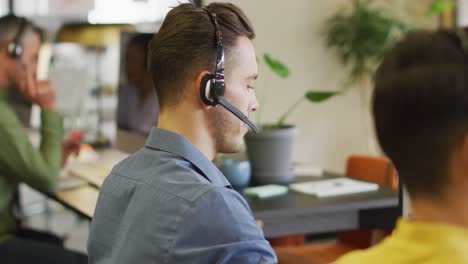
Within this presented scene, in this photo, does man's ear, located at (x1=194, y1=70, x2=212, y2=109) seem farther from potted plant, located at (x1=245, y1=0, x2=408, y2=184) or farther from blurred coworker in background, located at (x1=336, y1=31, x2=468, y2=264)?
potted plant, located at (x1=245, y1=0, x2=408, y2=184)

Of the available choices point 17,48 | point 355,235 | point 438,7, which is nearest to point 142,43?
point 17,48

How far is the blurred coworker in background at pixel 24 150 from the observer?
91.5 inches

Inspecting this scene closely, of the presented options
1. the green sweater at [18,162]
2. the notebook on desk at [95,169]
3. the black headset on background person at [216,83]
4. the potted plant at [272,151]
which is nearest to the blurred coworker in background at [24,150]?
the green sweater at [18,162]

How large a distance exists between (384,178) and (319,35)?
6.07 feet

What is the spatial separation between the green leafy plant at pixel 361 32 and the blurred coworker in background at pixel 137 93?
6.06 ft

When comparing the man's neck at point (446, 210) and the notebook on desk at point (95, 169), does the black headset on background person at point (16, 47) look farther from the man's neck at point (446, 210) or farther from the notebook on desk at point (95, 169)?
the man's neck at point (446, 210)

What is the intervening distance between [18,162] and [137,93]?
1.89 ft

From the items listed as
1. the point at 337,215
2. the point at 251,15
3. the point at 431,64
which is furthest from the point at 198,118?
the point at 251,15

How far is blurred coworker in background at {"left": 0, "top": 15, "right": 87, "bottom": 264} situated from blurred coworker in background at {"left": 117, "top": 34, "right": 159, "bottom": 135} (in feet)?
0.95

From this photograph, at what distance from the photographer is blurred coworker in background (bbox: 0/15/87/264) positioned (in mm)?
2324

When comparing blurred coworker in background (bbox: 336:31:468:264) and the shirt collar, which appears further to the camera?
the shirt collar

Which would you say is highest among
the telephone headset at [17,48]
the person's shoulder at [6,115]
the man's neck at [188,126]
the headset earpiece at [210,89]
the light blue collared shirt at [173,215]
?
the headset earpiece at [210,89]

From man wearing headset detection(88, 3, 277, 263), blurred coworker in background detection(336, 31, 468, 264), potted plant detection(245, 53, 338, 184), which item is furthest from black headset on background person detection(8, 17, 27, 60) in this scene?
blurred coworker in background detection(336, 31, 468, 264)

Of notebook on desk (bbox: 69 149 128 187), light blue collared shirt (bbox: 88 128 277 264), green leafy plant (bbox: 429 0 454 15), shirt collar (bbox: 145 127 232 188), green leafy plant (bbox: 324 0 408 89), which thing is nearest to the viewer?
light blue collared shirt (bbox: 88 128 277 264)
